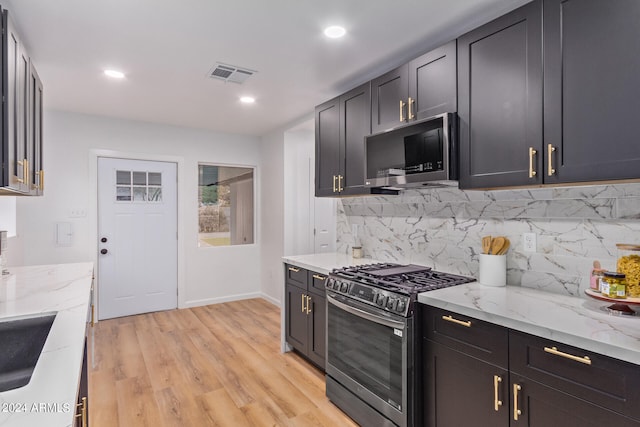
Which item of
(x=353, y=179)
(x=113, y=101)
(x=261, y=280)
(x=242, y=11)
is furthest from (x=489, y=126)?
(x=261, y=280)

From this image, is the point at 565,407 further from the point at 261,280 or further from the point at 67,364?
the point at 261,280

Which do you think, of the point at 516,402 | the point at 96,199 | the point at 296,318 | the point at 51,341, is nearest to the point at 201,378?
the point at 296,318

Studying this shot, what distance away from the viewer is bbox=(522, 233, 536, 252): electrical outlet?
2.09 m

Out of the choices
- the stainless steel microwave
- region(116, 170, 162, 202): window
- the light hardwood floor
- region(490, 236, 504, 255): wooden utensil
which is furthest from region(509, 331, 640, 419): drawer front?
region(116, 170, 162, 202): window

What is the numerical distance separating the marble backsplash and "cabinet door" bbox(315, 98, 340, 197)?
0.51 meters

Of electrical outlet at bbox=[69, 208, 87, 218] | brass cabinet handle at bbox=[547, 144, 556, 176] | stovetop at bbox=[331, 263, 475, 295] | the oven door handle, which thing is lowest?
the oven door handle

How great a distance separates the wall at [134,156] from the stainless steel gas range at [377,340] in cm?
295

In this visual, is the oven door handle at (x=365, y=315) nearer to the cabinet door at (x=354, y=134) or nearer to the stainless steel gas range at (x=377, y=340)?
the stainless steel gas range at (x=377, y=340)

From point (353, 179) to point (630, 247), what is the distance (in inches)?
72.2

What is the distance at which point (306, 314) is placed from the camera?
121 inches

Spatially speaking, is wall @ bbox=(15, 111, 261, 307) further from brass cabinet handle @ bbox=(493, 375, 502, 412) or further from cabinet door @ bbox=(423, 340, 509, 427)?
brass cabinet handle @ bbox=(493, 375, 502, 412)

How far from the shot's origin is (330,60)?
2.76 meters

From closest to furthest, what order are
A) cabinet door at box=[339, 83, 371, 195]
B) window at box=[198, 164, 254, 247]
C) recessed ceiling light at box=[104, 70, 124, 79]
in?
cabinet door at box=[339, 83, 371, 195], recessed ceiling light at box=[104, 70, 124, 79], window at box=[198, 164, 254, 247]

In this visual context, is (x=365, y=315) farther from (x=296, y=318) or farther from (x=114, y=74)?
(x=114, y=74)
